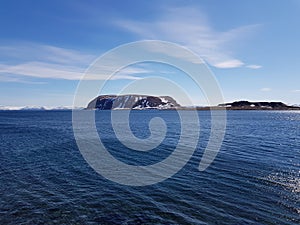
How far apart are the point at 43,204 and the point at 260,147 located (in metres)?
38.8

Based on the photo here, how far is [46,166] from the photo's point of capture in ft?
102

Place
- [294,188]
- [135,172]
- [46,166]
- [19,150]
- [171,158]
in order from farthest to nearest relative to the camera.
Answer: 1. [19,150]
2. [171,158]
3. [46,166]
4. [135,172]
5. [294,188]

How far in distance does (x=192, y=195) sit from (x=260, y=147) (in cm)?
2898

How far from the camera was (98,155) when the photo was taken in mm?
38781

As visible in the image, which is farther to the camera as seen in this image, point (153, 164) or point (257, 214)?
point (153, 164)

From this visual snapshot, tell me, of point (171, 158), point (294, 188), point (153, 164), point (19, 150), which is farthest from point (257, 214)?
point (19, 150)

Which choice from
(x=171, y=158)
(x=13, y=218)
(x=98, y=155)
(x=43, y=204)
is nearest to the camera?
(x=13, y=218)

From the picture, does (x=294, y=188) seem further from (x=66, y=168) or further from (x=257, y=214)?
(x=66, y=168)

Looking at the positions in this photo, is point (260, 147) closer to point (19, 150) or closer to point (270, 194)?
point (270, 194)

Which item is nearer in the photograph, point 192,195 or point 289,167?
point 192,195

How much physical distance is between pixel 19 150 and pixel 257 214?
39021mm

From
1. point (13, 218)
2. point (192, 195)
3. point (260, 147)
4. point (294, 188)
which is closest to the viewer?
point (13, 218)

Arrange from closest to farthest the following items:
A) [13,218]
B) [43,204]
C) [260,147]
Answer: [13,218], [43,204], [260,147]

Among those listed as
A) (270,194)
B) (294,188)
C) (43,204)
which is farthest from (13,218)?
(294,188)
